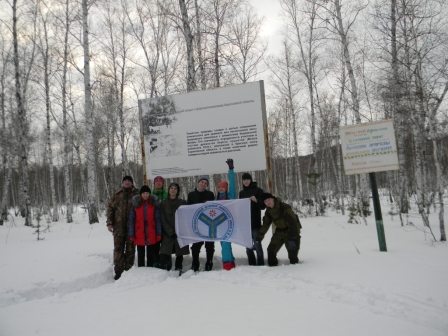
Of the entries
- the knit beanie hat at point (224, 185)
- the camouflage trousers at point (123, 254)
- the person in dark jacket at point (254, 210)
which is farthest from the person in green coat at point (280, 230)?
the camouflage trousers at point (123, 254)

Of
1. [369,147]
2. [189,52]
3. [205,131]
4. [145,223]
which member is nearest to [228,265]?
[145,223]

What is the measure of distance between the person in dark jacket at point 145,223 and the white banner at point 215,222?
0.47 m

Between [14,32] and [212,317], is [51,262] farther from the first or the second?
[14,32]

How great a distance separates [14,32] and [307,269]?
17459 millimetres

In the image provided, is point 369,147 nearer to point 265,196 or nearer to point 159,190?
point 265,196

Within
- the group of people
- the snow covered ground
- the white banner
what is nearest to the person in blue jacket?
the group of people

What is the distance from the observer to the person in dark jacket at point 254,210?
217 inches

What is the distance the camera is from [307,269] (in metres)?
4.84

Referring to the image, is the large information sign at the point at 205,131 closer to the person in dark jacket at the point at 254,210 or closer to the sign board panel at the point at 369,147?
the person in dark jacket at the point at 254,210

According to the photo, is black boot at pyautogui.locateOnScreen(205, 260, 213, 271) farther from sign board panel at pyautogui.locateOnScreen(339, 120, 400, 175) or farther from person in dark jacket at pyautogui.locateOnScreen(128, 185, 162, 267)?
sign board panel at pyautogui.locateOnScreen(339, 120, 400, 175)

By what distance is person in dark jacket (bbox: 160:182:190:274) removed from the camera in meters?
5.57

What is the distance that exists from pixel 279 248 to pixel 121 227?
9.83 ft

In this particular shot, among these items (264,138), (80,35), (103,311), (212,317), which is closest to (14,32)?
(80,35)

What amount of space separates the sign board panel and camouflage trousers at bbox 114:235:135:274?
4.45 metres
